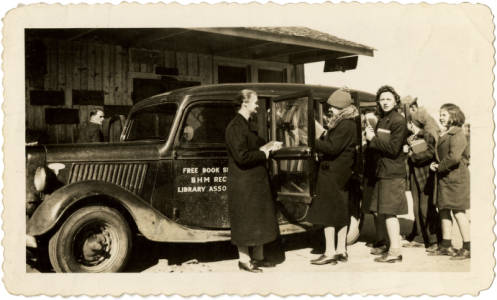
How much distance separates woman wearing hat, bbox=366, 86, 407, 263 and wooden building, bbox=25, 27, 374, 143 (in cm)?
188

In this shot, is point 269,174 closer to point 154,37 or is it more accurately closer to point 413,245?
point 413,245

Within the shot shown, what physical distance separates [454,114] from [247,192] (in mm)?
2194

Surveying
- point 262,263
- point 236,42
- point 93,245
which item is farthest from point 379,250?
point 236,42

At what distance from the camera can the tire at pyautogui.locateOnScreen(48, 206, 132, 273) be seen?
3738 millimetres

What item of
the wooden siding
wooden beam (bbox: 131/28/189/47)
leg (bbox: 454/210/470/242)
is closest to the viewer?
leg (bbox: 454/210/470/242)

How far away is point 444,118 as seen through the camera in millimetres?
4348

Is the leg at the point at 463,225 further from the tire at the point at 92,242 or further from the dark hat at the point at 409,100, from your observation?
the tire at the point at 92,242

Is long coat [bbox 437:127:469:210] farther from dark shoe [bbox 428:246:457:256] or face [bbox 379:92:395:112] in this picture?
face [bbox 379:92:395:112]

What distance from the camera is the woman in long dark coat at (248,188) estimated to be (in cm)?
376

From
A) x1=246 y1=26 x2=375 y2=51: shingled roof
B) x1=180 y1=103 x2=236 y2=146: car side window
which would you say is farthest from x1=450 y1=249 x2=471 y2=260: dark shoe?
x1=246 y1=26 x2=375 y2=51: shingled roof

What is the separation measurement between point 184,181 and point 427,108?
2.67m

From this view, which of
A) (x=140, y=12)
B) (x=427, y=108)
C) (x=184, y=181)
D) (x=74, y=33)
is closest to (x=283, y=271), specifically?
(x=184, y=181)

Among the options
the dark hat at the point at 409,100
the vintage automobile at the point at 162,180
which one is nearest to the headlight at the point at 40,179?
the vintage automobile at the point at 162,180

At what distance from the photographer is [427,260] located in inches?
170
